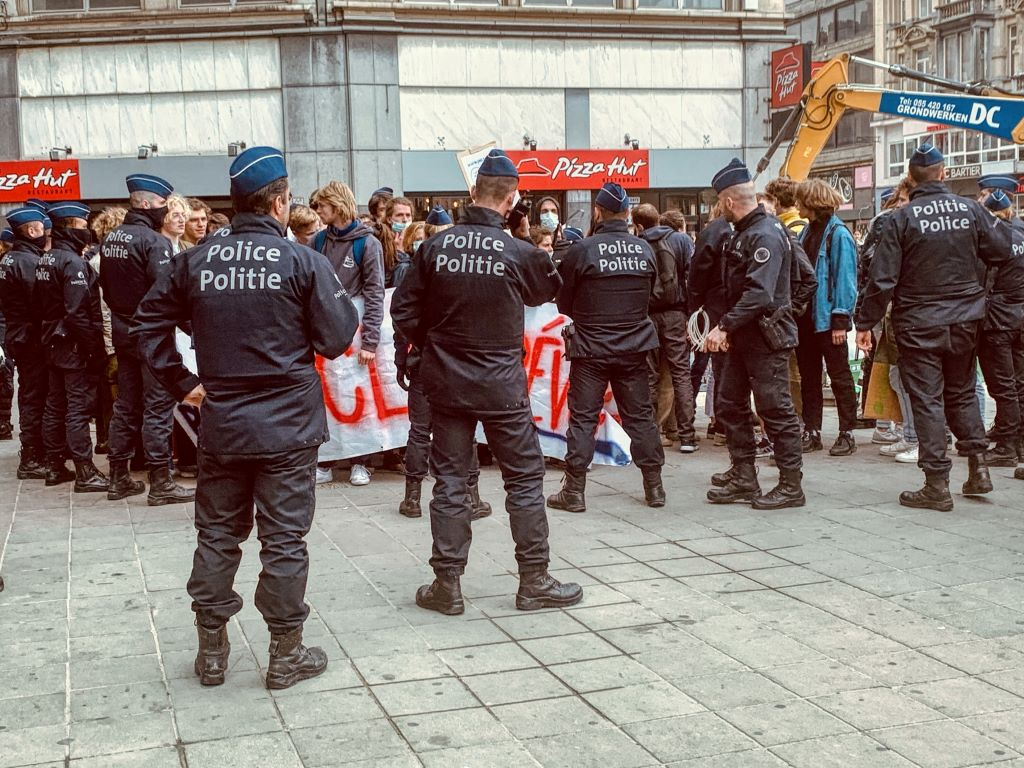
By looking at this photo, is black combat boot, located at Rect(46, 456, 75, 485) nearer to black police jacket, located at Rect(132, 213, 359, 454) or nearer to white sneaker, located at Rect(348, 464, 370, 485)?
white sneaker, located at Rect(348, 464, 370, 485)

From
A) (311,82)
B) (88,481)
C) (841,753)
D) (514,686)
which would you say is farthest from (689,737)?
(311,82)

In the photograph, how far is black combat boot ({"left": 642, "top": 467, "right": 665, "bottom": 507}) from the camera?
753cm

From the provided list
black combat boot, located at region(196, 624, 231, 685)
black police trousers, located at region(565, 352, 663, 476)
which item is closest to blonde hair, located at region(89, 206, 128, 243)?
black police trousers, located at region(565, 352, 663, 476)

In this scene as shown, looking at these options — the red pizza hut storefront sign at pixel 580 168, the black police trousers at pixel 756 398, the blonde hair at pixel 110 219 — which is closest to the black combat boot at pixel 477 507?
the black police trousers at pixel 756 398

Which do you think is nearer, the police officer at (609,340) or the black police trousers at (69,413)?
the police officer at (609,340)

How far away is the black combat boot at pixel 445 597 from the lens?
209 inches

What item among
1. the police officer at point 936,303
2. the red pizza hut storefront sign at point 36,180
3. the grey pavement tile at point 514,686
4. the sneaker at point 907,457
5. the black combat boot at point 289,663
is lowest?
the sneaker at point 907,457

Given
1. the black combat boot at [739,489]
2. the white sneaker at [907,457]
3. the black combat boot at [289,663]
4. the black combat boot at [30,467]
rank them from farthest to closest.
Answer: the black combat boot at [30,467] → the white sneaker at [907,457] → the black combat boot at [739,489] → the black combat boot at [289,663]

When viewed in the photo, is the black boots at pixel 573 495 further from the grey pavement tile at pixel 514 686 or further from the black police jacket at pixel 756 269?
the grey pavement tile at pixel 514 686

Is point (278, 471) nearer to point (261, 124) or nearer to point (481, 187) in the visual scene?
point (481, 187)

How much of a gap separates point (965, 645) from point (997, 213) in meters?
5.14

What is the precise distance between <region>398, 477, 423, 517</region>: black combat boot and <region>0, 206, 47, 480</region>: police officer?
10.9 ft

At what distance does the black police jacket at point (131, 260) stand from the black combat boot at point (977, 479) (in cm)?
541

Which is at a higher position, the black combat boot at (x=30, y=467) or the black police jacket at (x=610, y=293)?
the black police jacket at (x=610, y=293)
